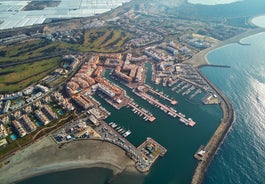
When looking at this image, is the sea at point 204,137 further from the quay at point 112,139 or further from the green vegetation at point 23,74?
the green vegetation at point 23,74

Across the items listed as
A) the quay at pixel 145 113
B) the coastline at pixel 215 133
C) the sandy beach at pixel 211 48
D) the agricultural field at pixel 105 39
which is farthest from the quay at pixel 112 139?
the agricultural field at pixel 105 39

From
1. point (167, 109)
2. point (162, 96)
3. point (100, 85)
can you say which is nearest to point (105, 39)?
point (100, 85)

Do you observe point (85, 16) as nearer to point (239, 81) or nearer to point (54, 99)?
point (54, 99)

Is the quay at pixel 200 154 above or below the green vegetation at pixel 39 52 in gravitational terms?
below

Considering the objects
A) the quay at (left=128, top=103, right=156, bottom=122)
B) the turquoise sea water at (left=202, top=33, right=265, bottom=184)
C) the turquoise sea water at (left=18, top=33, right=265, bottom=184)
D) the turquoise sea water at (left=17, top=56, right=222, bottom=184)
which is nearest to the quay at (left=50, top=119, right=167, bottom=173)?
the turquoise sea water at (left=17, top=56, right=222, bottom=184)

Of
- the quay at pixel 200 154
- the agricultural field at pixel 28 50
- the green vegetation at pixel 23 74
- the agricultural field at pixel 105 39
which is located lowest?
the quay at pixel 200 154

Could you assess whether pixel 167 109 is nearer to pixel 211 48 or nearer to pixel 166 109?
pixel 166 109
